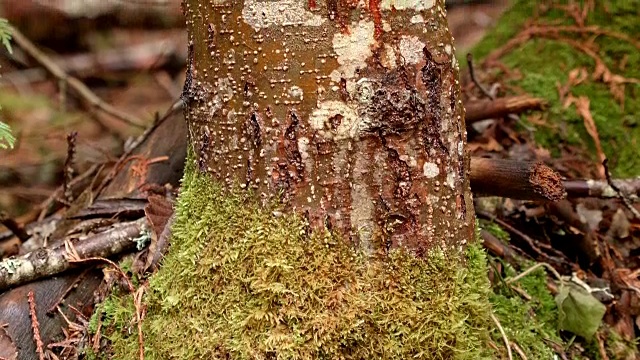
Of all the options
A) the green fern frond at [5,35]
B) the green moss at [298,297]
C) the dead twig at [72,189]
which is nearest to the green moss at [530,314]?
the green moss at [298,297]

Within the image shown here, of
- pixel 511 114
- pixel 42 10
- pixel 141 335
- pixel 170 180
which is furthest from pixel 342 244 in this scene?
pixel 42 10

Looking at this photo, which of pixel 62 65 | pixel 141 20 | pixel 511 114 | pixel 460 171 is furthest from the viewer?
pixel 141 20

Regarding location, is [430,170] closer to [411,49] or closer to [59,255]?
[411,49]

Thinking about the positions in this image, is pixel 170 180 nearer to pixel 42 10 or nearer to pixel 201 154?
pixel 201 154

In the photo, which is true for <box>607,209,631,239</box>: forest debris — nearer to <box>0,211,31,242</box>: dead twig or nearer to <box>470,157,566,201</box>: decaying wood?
<box>470,157,566,201</box>: decaying wood

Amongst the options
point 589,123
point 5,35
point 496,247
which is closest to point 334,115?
point 496,247
